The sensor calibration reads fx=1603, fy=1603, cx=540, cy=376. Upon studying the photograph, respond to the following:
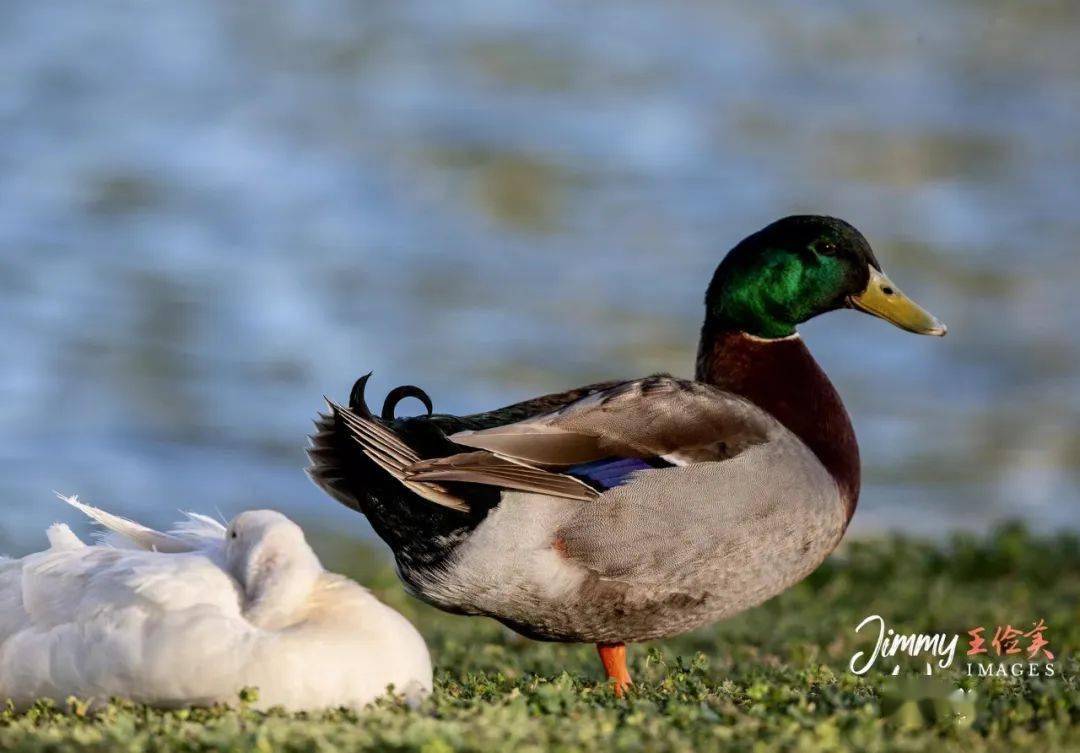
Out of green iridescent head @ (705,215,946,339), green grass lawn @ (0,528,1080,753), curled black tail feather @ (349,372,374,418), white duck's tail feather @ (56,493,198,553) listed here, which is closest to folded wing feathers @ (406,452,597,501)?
curled black tail feather @ (349,372,374,418)

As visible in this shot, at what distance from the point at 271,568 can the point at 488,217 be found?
14762 millimetres

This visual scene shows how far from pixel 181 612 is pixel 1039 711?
2.47m

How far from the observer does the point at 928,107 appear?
21.6 m

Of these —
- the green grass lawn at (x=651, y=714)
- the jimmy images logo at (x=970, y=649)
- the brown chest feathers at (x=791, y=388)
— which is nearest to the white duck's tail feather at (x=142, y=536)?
the green grass lawn at (x=651, y=714)

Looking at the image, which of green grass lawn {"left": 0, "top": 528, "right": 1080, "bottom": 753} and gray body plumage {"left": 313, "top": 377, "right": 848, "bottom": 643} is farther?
gray body plumage {"left": 313, "top": 377, "right": 848, "bottom": 643}

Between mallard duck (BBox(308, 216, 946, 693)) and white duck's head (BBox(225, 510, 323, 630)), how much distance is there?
51 cm

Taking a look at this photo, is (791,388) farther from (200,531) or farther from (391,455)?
(200,531)

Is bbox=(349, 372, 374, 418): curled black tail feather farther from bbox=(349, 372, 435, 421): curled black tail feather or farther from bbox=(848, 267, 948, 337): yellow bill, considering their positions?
bbox=(848, 267, 948, 337): yellow bill

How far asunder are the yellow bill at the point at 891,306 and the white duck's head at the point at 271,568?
8.91ft

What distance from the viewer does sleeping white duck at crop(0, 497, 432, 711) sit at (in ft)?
15.0

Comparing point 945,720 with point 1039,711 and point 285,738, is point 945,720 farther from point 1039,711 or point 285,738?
point 285,738

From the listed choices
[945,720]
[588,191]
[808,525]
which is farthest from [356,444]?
[588,191]

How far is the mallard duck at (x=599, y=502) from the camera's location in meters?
5.39

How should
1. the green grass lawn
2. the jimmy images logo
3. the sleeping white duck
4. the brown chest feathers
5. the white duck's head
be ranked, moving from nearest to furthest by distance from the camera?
the green grass lawn, the sleeping white duck, the white duck's head, the brown chest feathers, the jimmy images logo
